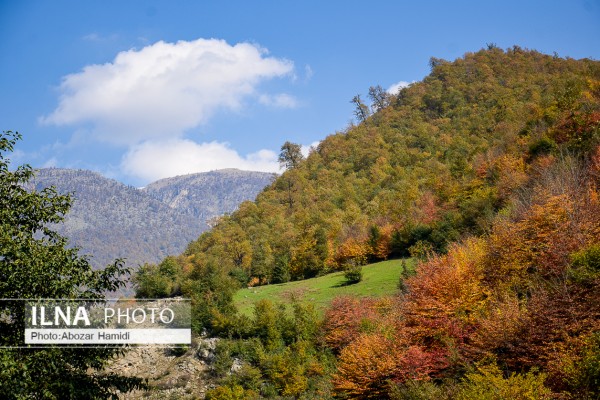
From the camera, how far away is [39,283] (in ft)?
37.3

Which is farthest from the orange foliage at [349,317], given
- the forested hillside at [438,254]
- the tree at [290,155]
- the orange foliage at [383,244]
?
A: the tree at [290,155]

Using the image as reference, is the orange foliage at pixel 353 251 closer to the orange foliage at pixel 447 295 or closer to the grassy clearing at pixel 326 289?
the grassy clearing at pixel 326 289

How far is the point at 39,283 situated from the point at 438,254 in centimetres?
4271

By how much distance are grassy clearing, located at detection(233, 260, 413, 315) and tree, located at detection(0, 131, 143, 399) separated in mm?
35995

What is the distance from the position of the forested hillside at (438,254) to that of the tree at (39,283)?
12.4 meters

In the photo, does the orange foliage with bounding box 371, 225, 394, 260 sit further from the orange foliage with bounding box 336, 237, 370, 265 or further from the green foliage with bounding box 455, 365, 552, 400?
the green foliage with bounding box 455, 365, 552, 400

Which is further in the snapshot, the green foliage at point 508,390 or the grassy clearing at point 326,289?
the grassy clearing at point 326,289

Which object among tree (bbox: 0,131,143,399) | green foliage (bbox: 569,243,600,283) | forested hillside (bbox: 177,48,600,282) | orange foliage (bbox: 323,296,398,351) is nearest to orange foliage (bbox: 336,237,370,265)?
forested hillside (bbox: 177,48,600,282)

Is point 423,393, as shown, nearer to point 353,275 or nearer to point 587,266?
point 587,266

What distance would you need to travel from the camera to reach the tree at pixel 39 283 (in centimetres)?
1091

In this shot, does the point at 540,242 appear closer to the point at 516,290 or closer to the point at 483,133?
the point at 516,290

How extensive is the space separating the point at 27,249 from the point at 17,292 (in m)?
1.13

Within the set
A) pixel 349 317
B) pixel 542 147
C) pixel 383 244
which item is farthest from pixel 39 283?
pixel 383 244

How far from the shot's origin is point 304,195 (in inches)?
3816
